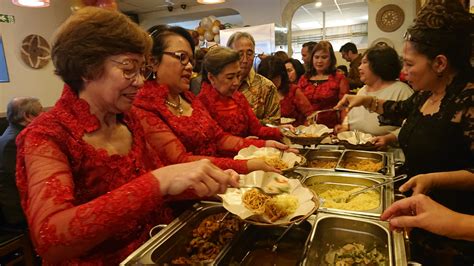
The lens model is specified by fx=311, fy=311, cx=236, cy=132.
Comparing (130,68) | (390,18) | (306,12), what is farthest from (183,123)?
(306,12)

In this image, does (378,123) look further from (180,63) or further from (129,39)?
(129,39)

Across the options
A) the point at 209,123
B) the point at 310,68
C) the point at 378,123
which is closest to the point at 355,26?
the point at 310,68

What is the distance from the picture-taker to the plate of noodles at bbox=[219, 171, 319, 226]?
3.68ft

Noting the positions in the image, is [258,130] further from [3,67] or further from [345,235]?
[3,67]

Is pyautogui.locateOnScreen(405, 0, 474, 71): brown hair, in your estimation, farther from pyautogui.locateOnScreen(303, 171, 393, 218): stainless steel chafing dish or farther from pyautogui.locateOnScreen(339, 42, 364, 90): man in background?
pyautogui.locateOnScreen(339, 42, 364, 90): man in background

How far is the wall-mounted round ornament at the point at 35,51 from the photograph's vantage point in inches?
237

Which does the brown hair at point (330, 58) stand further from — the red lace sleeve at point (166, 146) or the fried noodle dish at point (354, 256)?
the fried noodle dish at point (354, 256)

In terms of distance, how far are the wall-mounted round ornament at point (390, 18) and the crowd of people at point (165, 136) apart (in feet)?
17.4

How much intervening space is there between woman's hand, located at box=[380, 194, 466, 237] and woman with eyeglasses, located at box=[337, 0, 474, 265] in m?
0.44

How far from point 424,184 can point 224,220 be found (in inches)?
36.2

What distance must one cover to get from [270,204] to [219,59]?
144 cm

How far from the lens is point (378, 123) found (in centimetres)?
264

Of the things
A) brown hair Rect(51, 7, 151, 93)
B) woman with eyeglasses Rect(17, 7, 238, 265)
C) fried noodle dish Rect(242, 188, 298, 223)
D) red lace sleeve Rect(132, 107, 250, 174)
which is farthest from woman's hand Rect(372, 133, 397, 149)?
brown hair Rect(51, 7, 151, 93)

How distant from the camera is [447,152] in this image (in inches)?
61.7
